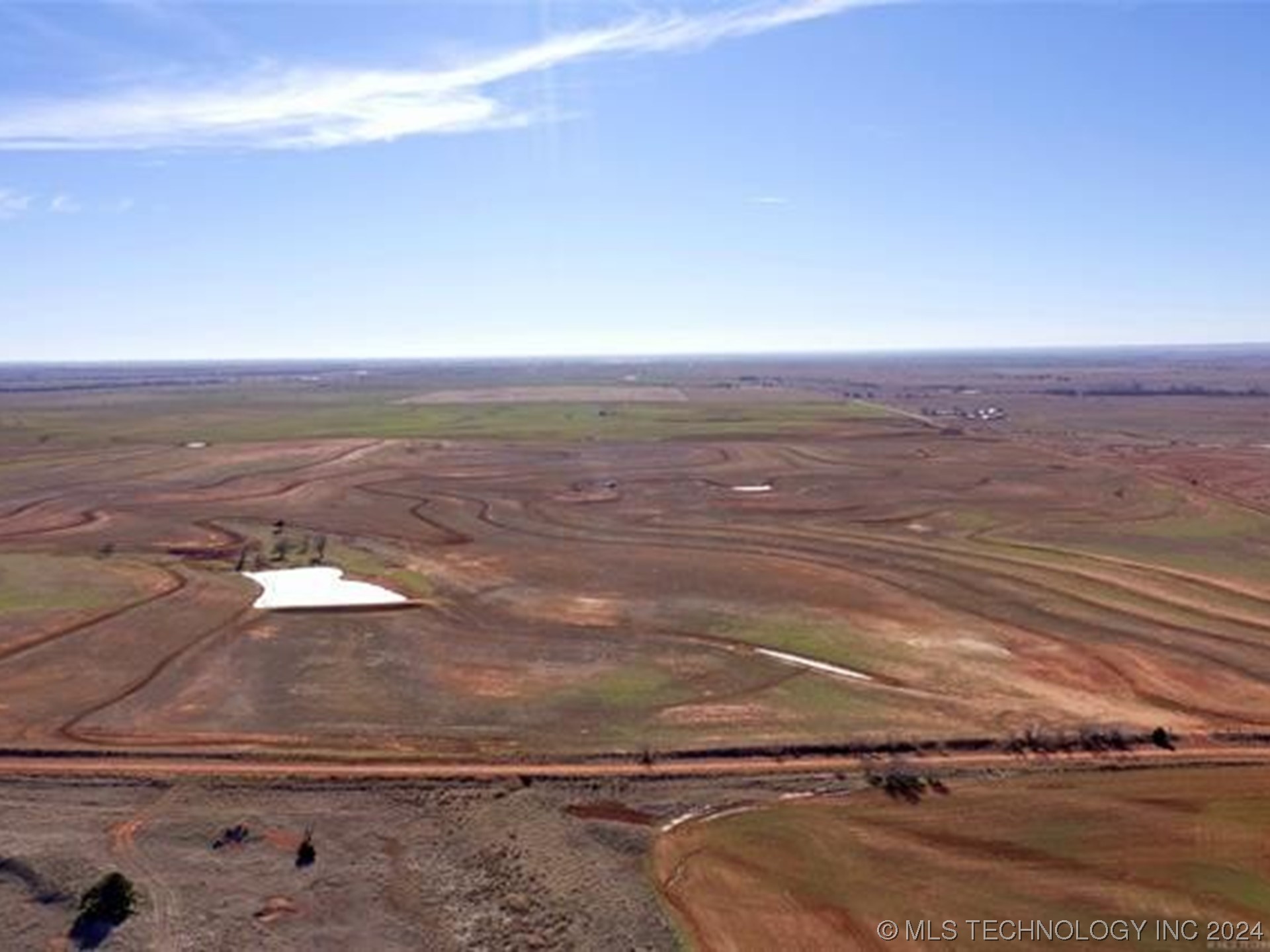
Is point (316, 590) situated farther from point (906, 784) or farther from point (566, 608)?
point (906, 784)

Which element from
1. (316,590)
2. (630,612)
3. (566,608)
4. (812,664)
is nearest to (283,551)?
(316,590)

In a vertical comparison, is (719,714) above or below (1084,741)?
below

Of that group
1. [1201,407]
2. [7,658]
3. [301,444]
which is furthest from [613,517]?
[1201,407]

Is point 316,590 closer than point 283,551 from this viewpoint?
Yes

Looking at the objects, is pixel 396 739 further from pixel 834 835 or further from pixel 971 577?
pixel 971 577

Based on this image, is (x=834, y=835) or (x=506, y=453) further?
(x=506, y=453)

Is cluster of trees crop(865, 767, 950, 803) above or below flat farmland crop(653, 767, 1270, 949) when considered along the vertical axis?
above

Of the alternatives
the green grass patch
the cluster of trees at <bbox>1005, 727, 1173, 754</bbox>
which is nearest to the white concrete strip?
the cluster of trees at <bbox>1005, 727, 1173, 754</bbox>

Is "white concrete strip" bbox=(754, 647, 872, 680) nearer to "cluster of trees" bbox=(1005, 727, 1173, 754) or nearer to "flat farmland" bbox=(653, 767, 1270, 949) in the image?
"cluster of trees" bbox=(1005, 727, 1173, 754)

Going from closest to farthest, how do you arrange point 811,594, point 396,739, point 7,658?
1. point 396,739
2. point 7,658
3. point 811,594

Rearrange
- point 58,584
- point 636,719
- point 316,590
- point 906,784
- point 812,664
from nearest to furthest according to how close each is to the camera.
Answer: point 906,784 < point 636,719 < point 812,664 < point 316,590 < point 58,584

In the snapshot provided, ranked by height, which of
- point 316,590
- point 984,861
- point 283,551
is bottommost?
point 984,861
